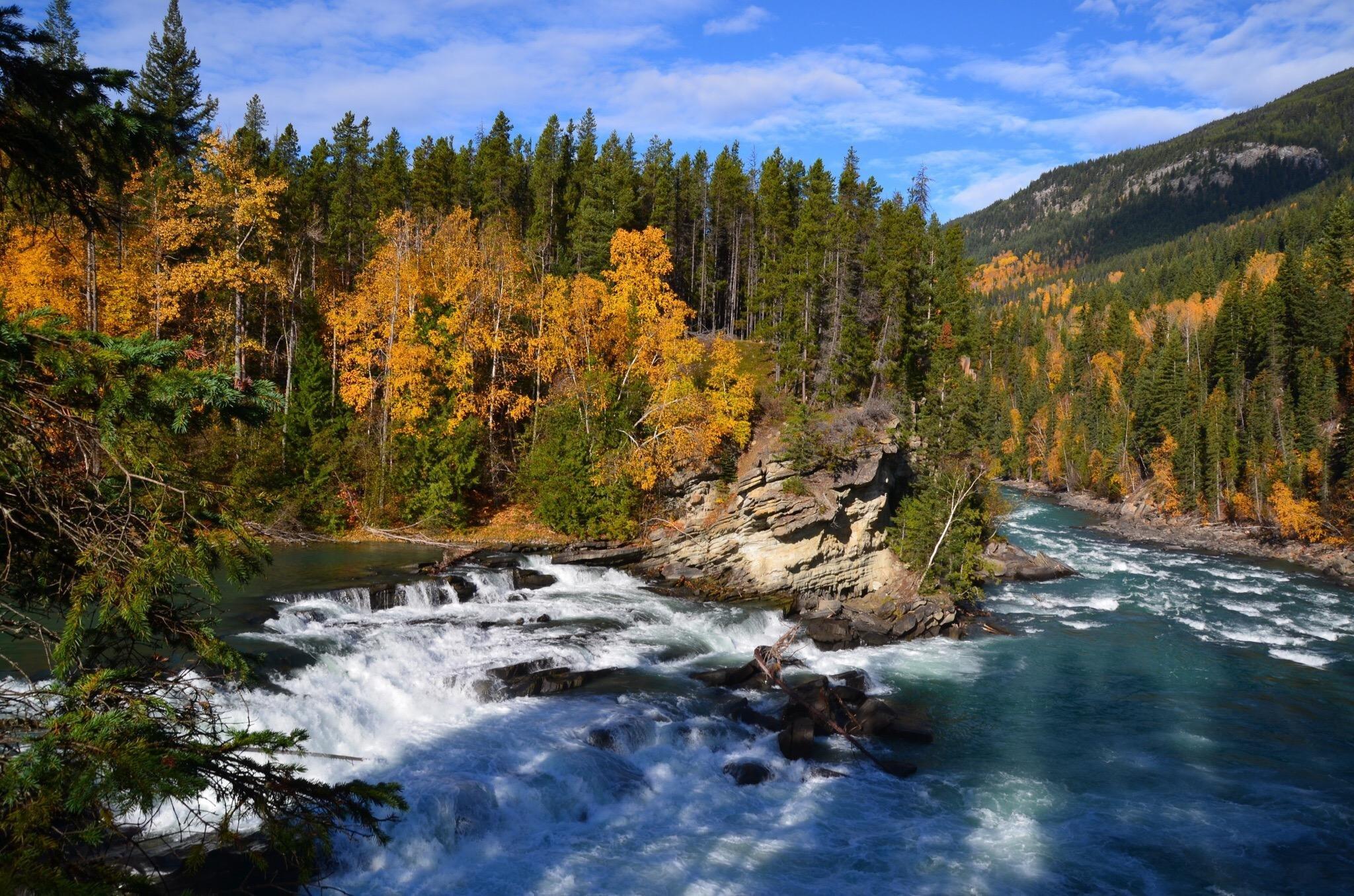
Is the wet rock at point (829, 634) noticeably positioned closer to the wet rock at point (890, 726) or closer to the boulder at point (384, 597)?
the wet rock at point (890, 726)

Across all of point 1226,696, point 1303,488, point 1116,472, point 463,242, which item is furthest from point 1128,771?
point 1116,472

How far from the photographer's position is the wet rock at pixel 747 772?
16047 mm

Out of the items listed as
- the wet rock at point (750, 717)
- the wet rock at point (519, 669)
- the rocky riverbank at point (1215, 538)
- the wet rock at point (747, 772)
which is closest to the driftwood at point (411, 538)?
the wet rock at point (519, 669)

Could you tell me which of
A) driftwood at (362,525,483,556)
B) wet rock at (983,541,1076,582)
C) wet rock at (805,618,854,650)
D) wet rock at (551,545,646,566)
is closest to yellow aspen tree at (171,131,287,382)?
driftwood at (362,525,483,556)

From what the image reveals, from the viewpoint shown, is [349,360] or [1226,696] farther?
[349,360]

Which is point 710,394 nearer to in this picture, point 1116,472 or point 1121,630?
point 1121,630

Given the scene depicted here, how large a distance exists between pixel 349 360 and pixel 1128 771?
33896 millimetres

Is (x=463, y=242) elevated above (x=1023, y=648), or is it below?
above

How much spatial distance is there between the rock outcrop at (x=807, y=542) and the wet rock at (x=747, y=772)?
11392 millimetres

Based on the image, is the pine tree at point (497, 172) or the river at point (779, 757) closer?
the river at point (779, 757)

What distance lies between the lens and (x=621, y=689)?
1953 centimetres

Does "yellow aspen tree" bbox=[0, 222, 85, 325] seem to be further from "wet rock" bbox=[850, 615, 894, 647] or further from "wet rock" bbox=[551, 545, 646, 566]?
"wet rock" bbox=[850, 615, 894, 647]

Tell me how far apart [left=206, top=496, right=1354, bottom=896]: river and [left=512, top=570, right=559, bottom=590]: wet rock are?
1.88 ft

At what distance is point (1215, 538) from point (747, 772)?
57057 millimetres
